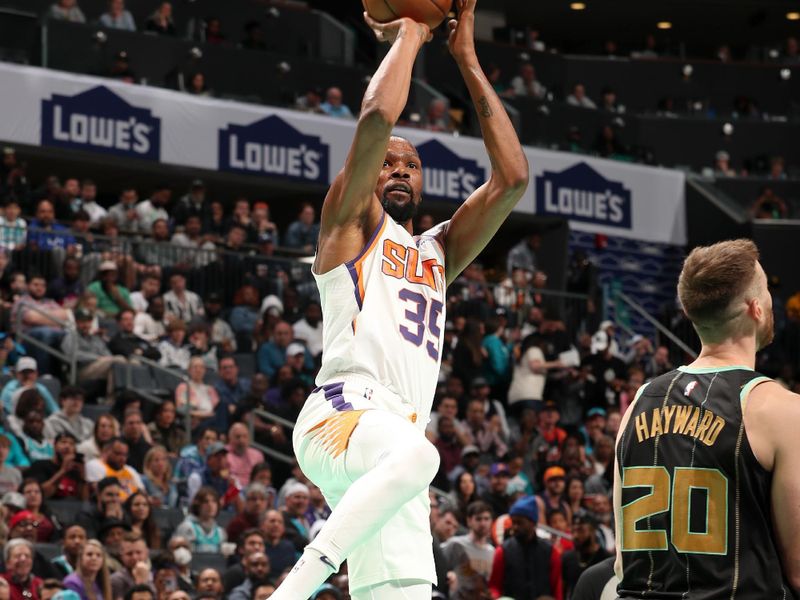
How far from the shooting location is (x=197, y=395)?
43.7 ft

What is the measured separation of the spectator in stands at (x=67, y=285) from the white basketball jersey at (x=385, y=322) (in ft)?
31.0

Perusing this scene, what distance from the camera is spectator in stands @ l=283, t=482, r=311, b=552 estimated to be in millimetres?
11227

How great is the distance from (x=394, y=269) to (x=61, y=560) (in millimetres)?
5422

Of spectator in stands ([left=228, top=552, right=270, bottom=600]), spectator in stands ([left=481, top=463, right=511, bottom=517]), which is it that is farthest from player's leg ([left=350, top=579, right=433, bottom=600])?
spectator in stands ([left=481, top=463, right=511, bottom=517])

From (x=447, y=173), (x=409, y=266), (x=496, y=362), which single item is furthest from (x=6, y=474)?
(x=447, y=173)

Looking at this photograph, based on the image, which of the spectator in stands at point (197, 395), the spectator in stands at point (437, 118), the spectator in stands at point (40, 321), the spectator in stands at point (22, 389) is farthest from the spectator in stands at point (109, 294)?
the spectator in stands at point (437, 118)

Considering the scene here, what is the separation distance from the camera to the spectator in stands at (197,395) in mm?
13117

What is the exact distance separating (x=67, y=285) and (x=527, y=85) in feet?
38.0

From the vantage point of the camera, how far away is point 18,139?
17172 millimetres

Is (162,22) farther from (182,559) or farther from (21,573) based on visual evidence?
(21,573)

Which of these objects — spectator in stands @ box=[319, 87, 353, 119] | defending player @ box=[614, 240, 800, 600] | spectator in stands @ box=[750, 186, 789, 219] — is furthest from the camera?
spectator in stands @ box=[750, 186, 789, 219]

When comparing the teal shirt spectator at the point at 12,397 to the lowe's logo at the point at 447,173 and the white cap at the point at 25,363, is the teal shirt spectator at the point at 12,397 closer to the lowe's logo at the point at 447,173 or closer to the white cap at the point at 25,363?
the white cap at the point at 25,363

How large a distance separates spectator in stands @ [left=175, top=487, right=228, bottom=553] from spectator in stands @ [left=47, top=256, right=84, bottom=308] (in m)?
3.84

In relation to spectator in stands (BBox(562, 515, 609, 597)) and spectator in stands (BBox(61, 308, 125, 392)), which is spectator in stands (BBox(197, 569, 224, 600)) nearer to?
spectator in stands (BBox(562, 515, 609, 597))
